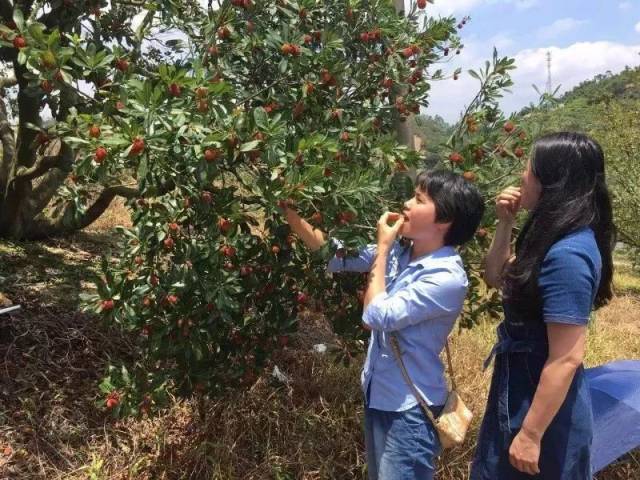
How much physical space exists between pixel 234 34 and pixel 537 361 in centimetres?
170

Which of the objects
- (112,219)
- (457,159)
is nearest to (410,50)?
(457,159)

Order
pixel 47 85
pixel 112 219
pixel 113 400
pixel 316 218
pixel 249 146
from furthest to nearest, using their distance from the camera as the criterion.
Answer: pixel 112 219
pixel 113 400
pixel 316 218
pixel 47 85
pixel 249 146

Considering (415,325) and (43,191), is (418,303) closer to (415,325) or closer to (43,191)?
(415,325)

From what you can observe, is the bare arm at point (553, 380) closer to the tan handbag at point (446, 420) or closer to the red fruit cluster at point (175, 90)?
the tan handbag at point (446, 420)

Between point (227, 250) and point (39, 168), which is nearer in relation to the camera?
point (227, 250)

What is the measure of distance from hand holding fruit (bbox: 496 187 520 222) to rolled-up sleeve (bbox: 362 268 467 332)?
0.38 m

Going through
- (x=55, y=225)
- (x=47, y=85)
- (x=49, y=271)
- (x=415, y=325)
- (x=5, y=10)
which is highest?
(x=5, y=10)

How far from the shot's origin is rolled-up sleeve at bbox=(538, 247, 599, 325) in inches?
62.7

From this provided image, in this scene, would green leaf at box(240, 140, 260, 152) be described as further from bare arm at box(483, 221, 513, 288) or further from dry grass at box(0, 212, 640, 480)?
dry grass at box(0, 212, 640, 480)

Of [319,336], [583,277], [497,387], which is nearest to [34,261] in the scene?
[319,336]

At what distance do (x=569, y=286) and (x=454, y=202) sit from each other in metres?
0.45

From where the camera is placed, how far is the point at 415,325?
1887mm

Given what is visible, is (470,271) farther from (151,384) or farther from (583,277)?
(151,384)

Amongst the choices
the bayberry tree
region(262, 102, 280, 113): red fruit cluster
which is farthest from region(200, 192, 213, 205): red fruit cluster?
region(262, 102, 280, 113): red fruit cluster
